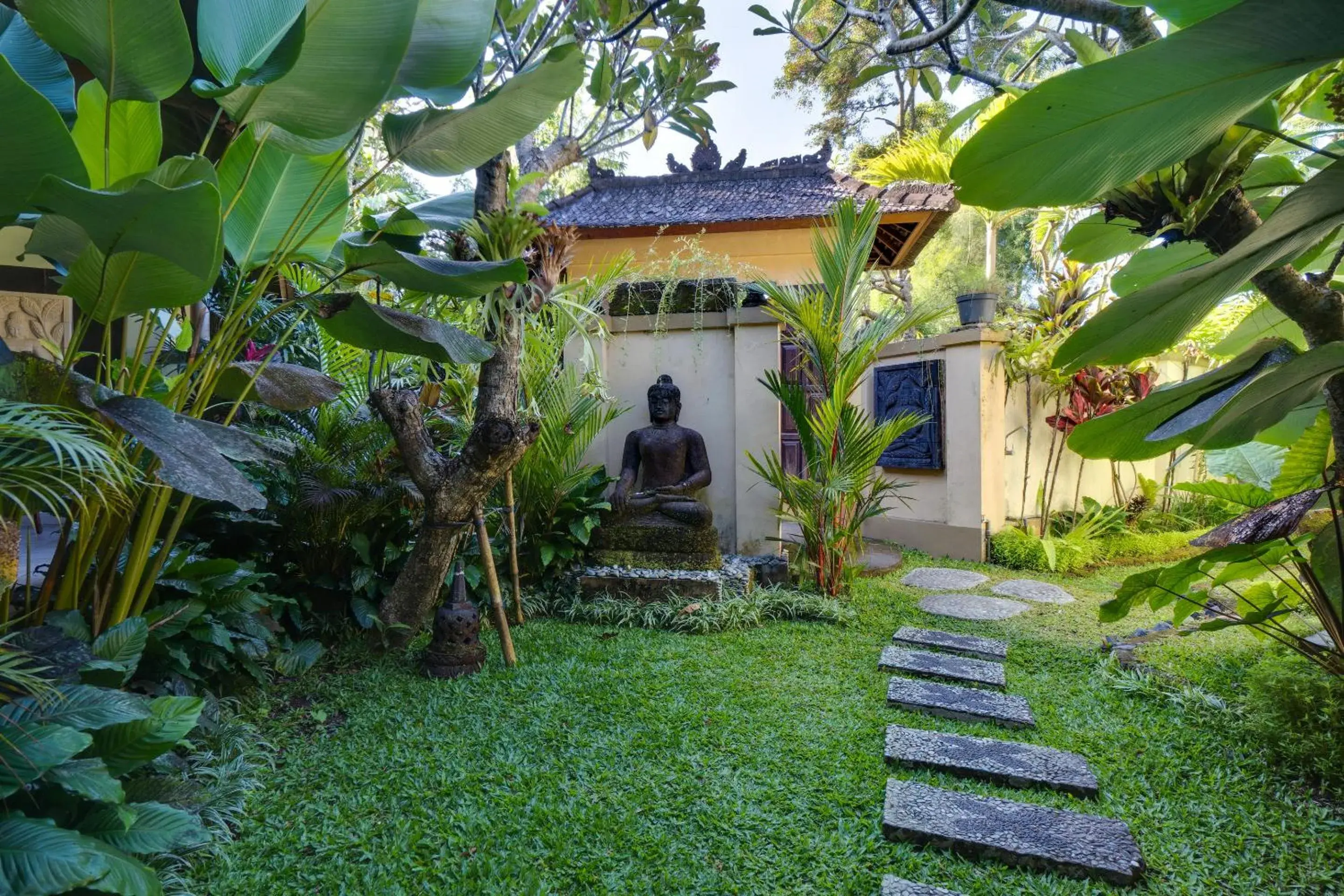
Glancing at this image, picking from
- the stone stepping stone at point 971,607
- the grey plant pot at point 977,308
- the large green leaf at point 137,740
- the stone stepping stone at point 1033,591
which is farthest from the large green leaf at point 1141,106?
the grey plant pot at point 977,308

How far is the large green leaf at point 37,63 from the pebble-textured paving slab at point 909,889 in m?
3.19

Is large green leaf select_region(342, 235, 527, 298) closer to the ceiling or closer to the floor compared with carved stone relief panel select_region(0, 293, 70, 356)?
closer to the floor

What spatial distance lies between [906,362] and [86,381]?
6909 millimetres

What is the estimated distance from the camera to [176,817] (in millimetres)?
1570

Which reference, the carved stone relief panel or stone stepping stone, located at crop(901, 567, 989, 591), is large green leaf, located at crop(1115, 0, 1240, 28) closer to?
stone stepping stone, located at crop(901, 567, 989, 591)

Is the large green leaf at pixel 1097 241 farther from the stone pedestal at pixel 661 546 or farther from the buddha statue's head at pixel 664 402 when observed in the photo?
the buddha statue's head at pixel 664 402

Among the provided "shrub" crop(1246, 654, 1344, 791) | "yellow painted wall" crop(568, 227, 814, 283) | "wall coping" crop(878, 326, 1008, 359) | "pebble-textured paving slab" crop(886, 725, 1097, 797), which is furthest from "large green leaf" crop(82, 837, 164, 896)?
"yellow painted wall" crop(568, 227, 814, 283)

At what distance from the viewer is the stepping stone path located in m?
1.87

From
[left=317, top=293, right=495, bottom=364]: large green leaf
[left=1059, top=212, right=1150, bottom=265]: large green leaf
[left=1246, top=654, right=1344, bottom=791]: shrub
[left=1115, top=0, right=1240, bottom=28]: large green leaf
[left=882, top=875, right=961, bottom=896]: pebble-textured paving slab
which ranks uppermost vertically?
[left=1115, top=0, right=1240, bottom=28]: large green leaf

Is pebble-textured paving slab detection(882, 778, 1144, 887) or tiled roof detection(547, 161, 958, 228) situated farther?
tiled roof detection(547, 161, 958, 228)

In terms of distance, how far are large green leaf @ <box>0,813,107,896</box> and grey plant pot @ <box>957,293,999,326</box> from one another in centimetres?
707

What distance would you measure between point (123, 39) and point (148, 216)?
482 millimetres

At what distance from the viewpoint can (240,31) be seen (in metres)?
1.67

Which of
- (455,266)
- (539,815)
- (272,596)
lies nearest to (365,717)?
(272,596)
